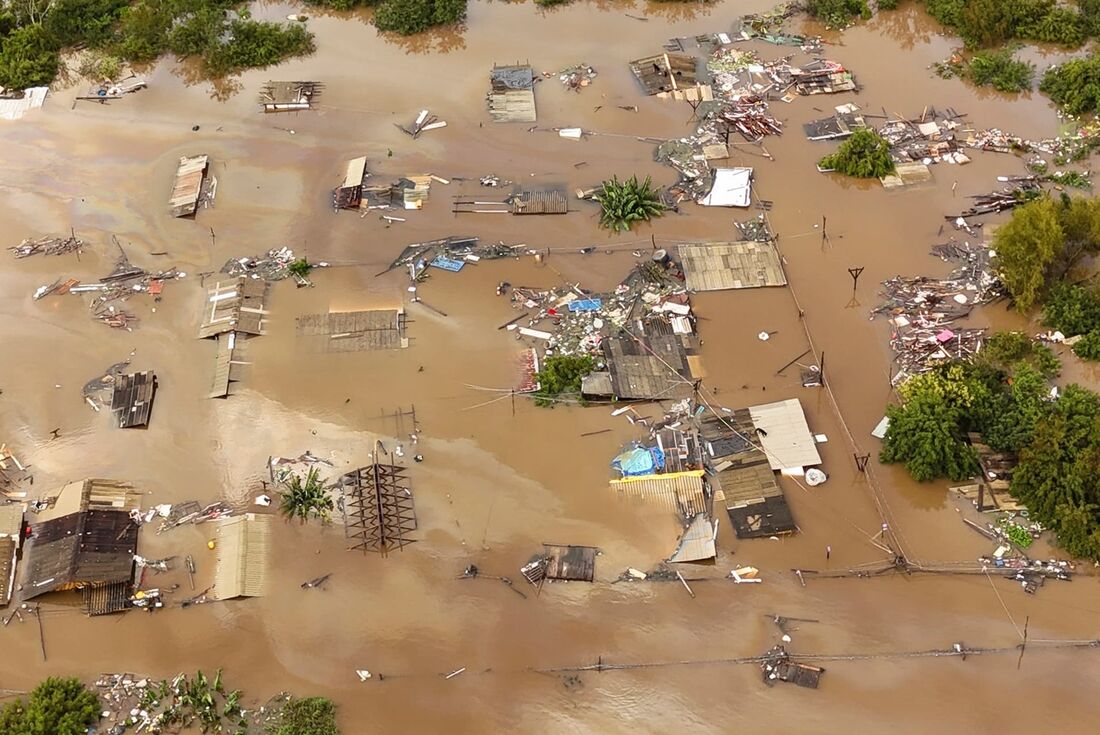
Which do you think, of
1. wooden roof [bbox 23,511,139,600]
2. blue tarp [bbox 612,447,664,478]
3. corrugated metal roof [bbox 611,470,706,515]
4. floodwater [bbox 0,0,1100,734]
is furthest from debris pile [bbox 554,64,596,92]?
wooden roof [bbox 23,511,139,600]

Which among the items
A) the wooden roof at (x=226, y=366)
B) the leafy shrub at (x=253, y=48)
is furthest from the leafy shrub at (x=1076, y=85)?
the wooden roof at (x=226, y=366)

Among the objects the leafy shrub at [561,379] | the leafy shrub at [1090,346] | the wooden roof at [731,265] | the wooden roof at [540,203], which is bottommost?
the leafy shrub at [561,379]

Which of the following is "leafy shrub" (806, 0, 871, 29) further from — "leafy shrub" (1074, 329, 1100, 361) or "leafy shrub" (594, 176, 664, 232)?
"leafy shrub" (1074, 329, 1100, 361)

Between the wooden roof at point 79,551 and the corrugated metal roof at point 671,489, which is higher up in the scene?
the corrugated metal roof at point 671,489

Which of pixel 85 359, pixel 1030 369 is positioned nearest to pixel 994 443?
pixel 1030 369

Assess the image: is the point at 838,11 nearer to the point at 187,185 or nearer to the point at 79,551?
the point at 187,185

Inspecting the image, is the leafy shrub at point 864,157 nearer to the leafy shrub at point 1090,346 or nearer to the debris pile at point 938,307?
the debris pile at point 938,307

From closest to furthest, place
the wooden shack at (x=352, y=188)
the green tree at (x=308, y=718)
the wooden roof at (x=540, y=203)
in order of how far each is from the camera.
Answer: the green tree at (x=308, y=718) → the wooden roof at (x=540, y=203) → the wooden shack at (x=352, y=188)

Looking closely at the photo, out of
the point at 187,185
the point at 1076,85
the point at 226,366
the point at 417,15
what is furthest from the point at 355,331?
the point at 1076,85
